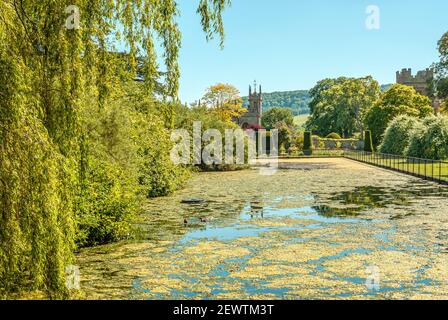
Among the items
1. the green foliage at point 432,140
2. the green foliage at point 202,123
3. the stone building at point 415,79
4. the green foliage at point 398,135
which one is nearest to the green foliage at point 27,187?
the green foliage at point 202,123

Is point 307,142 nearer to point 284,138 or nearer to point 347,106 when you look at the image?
point 284,138

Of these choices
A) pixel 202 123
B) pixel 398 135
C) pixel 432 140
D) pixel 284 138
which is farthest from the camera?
pixel 284 138

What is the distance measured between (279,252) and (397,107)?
59.0 metres

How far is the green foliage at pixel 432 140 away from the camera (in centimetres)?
4047

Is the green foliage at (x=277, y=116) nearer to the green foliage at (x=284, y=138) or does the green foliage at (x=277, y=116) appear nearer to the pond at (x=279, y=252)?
the green foliage at (x=284, y=138)

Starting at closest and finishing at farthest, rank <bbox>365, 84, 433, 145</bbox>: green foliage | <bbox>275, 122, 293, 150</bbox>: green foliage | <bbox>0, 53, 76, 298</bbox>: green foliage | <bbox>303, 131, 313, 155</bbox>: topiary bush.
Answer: <bbox>0, 53, 76, 298</bbox>: green foliage, <bbox>365, 84, 433, 145</bbox>: green foliage, <bbox>303, 131, 313, 155</bbox>: topiary bush, <bbox>275, 122, 293, 150</bbox>: green foliage

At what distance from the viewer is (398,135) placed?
2008 inches

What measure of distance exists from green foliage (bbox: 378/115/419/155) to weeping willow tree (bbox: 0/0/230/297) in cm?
4571

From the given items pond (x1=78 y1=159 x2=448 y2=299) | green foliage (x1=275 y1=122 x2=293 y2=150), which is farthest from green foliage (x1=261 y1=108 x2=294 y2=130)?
pond (x1=78 y1=159 x2=448 y2=299)

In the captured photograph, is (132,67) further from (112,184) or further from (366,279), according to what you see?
(366,279)

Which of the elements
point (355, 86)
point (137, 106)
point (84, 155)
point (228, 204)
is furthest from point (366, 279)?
point (355, 86)

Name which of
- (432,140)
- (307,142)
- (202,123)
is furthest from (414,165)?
(307,142)

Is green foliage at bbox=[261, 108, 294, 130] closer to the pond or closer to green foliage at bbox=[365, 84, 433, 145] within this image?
green foliage at bbox=[365, 84, 433, 145]

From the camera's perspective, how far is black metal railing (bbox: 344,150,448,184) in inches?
1096
